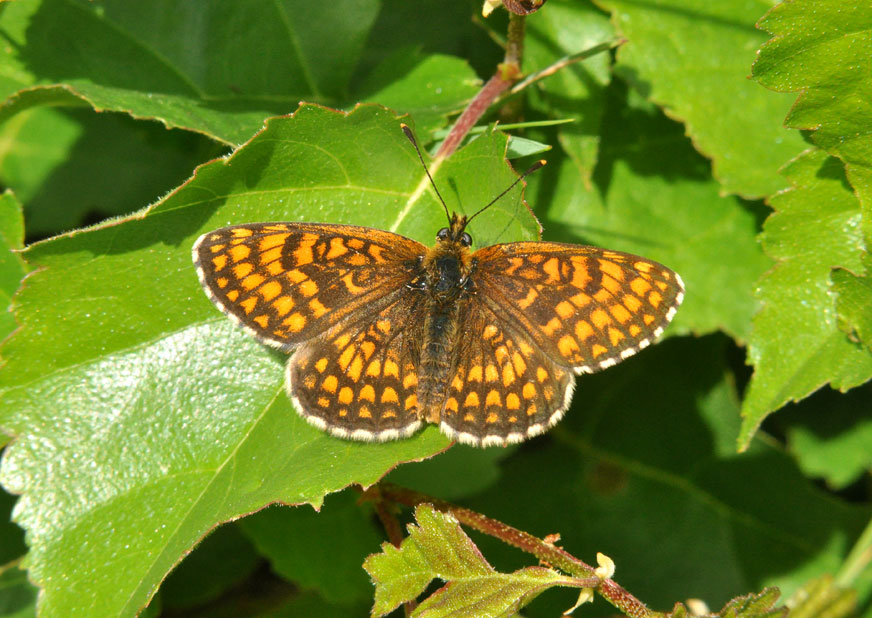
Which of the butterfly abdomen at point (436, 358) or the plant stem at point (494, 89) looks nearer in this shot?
the butterfly abdomen at point (436, 358)

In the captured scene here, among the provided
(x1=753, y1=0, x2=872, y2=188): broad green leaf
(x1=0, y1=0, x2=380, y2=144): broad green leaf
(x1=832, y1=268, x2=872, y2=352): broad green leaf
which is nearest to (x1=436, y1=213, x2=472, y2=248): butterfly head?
(x1=0, y1=0, x2=380, y2=144): broad green leaf

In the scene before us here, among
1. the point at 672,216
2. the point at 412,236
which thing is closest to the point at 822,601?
the point at 672,216

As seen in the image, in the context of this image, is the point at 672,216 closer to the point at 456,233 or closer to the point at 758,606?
the point at 456,233

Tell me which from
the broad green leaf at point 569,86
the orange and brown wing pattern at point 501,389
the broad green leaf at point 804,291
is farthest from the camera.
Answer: the broad green leaf at point 569,86

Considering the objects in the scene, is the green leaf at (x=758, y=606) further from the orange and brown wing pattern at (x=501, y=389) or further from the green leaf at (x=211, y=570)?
the green leaf at (x=211, y=570)

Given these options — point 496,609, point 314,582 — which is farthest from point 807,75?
point 314,582

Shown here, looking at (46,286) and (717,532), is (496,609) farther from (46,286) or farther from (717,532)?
(717,532)

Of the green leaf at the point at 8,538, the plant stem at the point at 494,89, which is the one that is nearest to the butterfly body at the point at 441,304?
the plant stem at the point at 494,89
